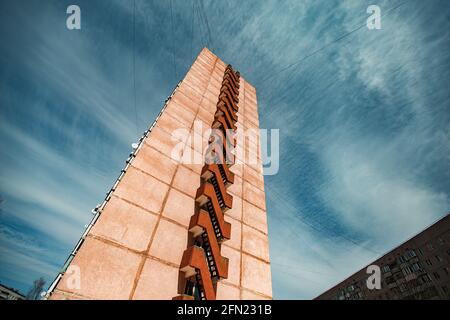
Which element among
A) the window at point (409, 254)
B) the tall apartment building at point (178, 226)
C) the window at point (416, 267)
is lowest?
the tall apartment building at point (178, 226)

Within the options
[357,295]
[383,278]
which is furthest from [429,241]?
[357,295]

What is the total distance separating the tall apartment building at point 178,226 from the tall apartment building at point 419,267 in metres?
53.6

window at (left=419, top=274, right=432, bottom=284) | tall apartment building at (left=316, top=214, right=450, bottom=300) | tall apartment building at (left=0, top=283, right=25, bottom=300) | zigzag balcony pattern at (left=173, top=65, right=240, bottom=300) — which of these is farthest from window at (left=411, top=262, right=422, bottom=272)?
tall apartment building at (left=0, top=283, right=25, bottom=300)

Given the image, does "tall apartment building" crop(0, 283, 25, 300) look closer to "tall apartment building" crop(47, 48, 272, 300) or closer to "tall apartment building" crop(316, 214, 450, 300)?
"tall apartment building" crop(47, 48, 272, 300)

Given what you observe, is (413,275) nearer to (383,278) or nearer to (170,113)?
(383,278)

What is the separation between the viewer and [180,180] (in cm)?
1048

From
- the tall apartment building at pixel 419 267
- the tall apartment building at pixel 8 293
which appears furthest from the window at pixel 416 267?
the tall apartment building at pixel 8 293

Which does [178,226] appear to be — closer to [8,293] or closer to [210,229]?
[210,229]

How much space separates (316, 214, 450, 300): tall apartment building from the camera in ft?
151

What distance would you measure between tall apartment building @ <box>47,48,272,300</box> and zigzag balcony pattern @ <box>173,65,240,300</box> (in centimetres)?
4

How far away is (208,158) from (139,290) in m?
6.73

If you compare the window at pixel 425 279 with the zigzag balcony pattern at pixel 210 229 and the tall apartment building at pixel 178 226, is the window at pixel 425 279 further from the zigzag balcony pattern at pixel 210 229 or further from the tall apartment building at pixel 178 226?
the zigzag balcony pattern at pixel 210 229

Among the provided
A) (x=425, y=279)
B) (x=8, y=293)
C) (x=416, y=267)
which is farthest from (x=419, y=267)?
(x=8, y=293)

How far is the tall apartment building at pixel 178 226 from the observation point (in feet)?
22.4
